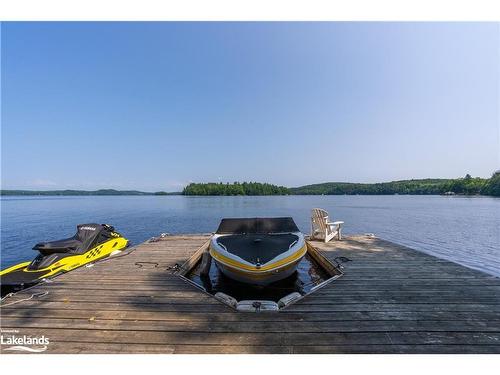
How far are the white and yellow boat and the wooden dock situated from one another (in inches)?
52.6

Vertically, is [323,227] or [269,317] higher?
[323,227]

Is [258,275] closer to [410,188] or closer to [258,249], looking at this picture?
[258,249]

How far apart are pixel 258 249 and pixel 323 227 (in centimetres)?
495

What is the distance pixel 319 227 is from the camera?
10.9m

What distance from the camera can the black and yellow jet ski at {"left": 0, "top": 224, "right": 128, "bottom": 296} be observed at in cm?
655

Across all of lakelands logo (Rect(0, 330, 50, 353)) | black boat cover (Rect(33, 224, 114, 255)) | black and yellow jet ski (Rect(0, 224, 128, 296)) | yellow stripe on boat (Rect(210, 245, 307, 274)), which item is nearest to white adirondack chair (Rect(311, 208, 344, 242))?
yellow stripe on boat (Rect(210, 245, 307, 274))

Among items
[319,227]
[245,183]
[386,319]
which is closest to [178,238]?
[319,227]

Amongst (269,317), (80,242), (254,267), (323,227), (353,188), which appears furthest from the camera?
(353,188)

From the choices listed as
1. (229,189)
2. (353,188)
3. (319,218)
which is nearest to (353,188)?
(353,188)

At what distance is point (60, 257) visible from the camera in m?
7.26

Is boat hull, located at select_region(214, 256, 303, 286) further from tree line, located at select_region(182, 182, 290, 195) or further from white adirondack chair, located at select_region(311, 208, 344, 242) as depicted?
tree line, located at select_region(182, 182, 290, 195)

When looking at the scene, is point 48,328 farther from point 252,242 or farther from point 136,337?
point 252,242

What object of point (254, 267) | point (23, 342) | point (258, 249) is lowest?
point (23, 342)

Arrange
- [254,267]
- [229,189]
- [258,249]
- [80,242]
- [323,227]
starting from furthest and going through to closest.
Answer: [229,189] → [323,227] → [80,242] → [258,249] → [254,267]
